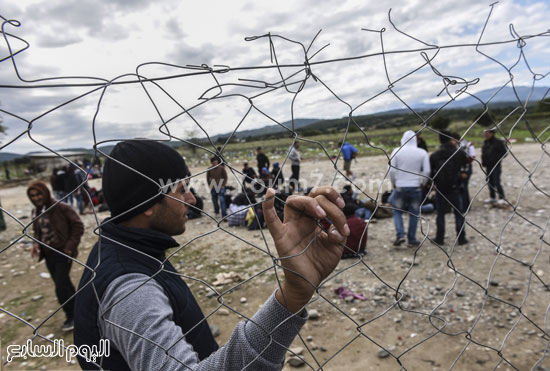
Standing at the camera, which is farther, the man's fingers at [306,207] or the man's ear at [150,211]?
the man's ear at [150,211]

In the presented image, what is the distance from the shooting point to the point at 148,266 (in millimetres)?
1180

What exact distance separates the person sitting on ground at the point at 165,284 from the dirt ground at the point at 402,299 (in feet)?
2.15

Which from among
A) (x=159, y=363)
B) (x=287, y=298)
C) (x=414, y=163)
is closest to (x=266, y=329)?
(x=287, y=298)

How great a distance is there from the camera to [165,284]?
1.15 metres

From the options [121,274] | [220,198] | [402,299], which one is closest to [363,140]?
[402,299]

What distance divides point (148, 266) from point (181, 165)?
0.44 metres

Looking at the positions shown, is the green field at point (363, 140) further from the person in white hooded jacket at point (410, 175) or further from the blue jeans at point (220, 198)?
the blue jeans at point (220, 198)

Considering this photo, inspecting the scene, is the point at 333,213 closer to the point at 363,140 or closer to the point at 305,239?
the point at 305,239

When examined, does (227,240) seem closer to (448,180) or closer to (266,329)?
(448,180)

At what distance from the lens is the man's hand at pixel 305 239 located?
1.02m

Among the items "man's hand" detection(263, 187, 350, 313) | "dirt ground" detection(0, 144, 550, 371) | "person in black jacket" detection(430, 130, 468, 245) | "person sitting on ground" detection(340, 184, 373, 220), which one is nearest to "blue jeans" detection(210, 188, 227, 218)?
"dirt ground" detection(0, 144, 550, 371)

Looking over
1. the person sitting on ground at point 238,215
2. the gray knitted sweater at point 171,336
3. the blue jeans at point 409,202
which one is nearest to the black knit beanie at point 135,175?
the gray knitted sweater at point 171,336

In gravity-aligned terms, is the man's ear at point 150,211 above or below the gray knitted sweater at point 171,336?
above

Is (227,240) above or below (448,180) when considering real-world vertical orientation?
below
